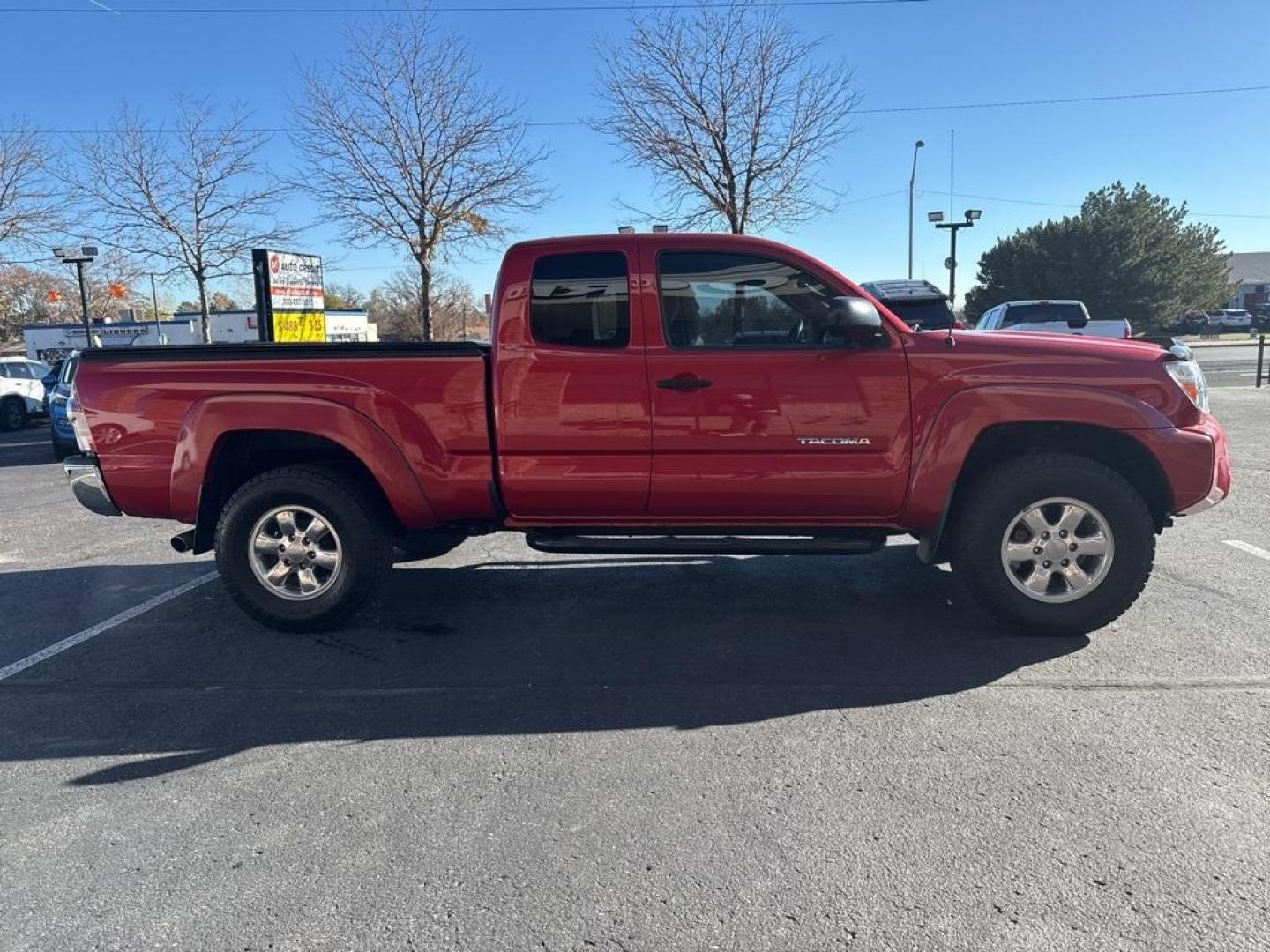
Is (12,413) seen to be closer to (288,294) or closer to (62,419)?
(288,294)

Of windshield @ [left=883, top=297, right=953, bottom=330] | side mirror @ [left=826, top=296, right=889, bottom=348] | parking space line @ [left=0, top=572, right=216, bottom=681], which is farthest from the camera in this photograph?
windshield @ [left=883, top=297, right=953, bottom=330]

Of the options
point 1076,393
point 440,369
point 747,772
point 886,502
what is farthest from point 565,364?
point 1076,393

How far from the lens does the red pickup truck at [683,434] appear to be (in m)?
4.33

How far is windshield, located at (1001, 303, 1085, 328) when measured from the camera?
14836mm

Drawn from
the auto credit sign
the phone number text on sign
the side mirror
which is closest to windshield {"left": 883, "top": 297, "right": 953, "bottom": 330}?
the side mirror

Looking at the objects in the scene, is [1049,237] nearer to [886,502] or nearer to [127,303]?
[886,502]

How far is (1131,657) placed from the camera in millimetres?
4203

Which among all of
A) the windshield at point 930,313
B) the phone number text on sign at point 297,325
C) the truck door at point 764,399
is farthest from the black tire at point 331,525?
the phone number text on sign at point 297,325

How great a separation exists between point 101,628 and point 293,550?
4.40 ft

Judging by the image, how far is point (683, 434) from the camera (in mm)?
4449

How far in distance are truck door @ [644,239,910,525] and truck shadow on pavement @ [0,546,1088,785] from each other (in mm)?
715

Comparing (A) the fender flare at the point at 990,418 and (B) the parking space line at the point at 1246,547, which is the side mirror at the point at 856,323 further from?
(B) the parking space line at the point at 1246,547

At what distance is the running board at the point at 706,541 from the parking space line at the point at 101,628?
253 cm

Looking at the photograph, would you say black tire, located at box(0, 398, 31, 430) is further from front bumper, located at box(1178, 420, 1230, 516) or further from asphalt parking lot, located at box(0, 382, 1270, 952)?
front bumper, located at box(1178, 420, 1230, 516)
